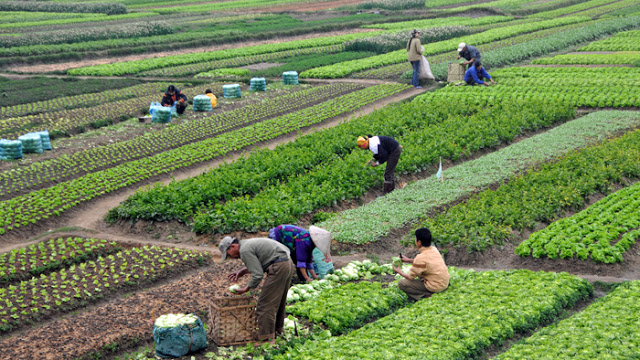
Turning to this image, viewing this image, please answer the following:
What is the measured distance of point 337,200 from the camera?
17.9 m

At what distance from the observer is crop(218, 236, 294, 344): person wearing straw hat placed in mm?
10164

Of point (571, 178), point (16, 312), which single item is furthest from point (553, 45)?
point (16, 312)

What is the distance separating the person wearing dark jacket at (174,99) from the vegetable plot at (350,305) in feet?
56.5

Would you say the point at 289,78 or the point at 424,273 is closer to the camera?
the point at 424,273

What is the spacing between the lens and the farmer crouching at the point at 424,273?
38.2 feet

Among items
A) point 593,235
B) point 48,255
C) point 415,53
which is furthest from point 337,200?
point 415,53

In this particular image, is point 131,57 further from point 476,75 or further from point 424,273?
point 424,273

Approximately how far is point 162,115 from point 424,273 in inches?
692

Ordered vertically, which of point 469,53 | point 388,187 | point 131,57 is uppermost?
point 469,53

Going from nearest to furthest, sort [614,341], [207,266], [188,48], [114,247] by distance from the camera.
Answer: [614,341] → [207,266] → [114,247] → [188,48]

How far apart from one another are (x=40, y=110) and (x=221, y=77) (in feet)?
33.9

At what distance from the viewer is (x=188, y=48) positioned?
1924 inches

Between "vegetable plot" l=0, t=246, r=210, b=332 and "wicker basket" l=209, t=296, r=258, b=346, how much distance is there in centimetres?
349

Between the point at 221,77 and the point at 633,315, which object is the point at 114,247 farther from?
the point at 221,77
